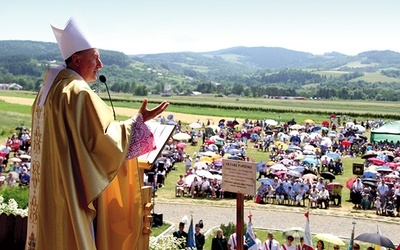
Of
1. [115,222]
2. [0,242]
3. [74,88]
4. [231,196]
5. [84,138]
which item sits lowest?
[231,196]

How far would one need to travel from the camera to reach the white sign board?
6.31m

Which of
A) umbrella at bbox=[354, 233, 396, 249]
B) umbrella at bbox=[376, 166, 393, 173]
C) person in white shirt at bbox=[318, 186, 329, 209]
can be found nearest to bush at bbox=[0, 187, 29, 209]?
umbrella at bbox=[354, 233, 396, 249]

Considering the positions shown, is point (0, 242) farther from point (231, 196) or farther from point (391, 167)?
point (391, 167)

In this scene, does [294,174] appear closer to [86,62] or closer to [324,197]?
[324,197]

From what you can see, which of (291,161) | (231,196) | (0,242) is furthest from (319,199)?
(0,242)

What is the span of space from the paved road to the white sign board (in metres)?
10.2

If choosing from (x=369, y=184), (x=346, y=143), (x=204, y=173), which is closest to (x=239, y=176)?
(x=204, y=173)

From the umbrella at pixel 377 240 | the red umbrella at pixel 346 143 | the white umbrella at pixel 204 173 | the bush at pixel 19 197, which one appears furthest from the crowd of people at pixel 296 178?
the bush at pixel 19 197

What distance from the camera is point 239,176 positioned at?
6445 mm

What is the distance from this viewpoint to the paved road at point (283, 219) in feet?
55.6

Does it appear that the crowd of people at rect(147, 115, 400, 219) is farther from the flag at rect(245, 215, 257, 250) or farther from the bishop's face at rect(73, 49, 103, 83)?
the bishop's face at rect(73, 49, 103, 83)

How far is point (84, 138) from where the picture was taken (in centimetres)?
358

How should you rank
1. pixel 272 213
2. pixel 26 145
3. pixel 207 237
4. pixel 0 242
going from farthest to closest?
1. pixel 26 145
2. pixel 272 213
3. pixel 207 237
4. pixel 0 242

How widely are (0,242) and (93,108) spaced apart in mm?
3469
